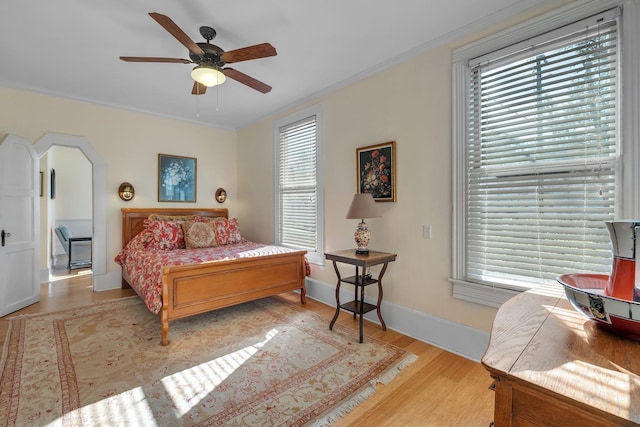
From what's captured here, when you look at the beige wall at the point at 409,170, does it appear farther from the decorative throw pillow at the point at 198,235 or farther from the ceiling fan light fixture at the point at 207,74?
the decorative throw pillow at the point at 198,235

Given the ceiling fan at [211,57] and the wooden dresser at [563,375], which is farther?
the ceiling fan at [211,57]

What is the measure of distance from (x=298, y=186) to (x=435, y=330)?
2473mm

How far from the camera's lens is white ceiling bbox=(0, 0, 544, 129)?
7.14 ft

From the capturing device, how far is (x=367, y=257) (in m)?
2.69

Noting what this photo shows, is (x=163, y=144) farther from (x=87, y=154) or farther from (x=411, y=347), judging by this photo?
(x=411, y=347)

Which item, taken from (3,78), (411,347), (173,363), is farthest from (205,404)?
(3,78)

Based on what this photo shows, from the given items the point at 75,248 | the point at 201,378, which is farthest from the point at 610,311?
the point at 75,248

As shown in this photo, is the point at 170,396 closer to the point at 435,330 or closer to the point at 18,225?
the point at 435,330

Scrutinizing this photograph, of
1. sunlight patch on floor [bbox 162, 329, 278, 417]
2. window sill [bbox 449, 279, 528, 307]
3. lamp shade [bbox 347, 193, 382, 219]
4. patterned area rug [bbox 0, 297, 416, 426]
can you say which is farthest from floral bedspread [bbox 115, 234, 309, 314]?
window sill [bbox 449, 279, 528, 307]

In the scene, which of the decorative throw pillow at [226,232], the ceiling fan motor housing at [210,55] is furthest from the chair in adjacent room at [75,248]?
the ceiling fan motor housing at [210,55]

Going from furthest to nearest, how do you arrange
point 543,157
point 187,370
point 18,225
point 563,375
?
point 18,225 < point 187,370 < point 543,157 < point 563,375

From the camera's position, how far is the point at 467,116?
2389 millimetres

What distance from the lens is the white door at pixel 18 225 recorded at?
10.6 feet

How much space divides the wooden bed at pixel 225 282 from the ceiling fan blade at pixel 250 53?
1.85 metres
